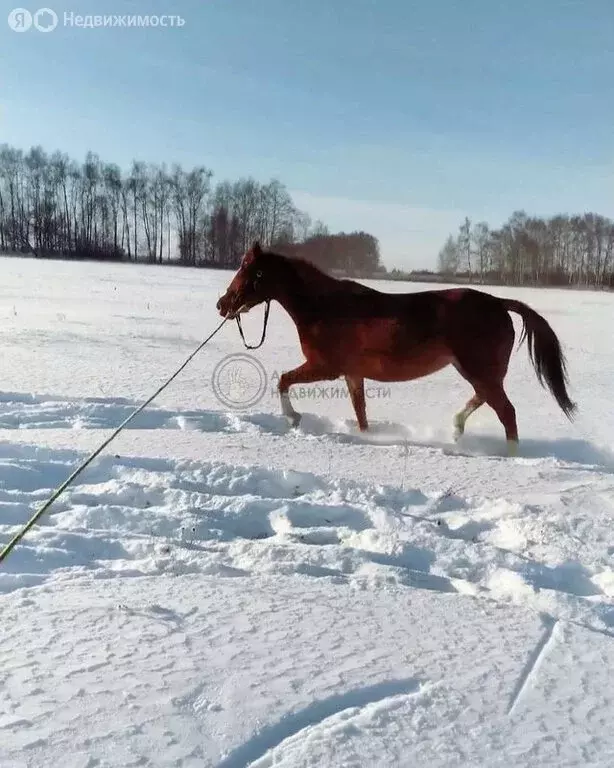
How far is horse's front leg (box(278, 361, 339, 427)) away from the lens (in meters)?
5.57

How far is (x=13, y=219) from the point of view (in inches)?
452

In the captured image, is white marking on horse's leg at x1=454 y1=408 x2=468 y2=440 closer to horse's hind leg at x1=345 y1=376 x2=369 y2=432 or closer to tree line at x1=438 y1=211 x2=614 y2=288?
horse's hind leg at x1=345 y1=376 x2=369 y2=432

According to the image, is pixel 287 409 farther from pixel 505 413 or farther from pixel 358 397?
pixel 505 413

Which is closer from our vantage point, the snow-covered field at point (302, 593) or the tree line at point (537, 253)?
the snow-covered field at point (302, 593)

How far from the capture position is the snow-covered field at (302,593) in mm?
1568

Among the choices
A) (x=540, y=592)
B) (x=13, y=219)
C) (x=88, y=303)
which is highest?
(x=13, y=219)

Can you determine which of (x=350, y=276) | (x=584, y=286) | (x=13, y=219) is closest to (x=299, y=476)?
(x=350, y=276)

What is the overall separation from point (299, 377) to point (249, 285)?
93 cm

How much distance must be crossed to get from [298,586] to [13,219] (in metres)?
11.1

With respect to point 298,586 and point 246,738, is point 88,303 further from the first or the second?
point 246,738

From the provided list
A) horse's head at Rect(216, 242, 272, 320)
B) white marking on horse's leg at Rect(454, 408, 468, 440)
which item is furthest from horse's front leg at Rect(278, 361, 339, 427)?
white marking on horse's leg at Rect(454, 408, 468, 440)

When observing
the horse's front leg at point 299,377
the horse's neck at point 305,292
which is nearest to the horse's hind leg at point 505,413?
the horse's front leg at point 299,377

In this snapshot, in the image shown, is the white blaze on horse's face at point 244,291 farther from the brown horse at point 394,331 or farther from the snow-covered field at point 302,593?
the snow-covered field at point 302,593

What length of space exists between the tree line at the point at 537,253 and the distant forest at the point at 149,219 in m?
1.71
